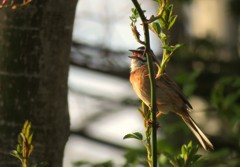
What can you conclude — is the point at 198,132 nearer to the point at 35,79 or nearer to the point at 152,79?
the point at 35,79

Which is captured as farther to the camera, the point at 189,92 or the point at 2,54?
the point at 189,92

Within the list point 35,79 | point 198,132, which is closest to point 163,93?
point 198,132

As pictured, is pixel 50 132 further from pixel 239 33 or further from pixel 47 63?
pixel 239 33

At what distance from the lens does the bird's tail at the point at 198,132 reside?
4.48 meters

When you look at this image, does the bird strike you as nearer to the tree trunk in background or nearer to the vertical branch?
the tree trunk in background

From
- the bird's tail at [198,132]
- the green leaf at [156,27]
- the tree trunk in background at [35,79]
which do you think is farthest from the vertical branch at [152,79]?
the bird's tail at [198,132]

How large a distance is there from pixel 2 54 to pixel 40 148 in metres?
0.58

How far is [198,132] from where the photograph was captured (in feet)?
15.9

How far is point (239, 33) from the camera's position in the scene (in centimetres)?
1239

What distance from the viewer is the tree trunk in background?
3902 millimetres

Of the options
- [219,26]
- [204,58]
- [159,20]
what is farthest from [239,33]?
[159,20]

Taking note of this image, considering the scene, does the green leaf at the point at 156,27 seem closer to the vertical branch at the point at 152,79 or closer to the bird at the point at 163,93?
the vertical branch at the point at 152,79

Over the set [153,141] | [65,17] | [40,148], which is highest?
[65,17]

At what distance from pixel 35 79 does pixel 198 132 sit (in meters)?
1.41
